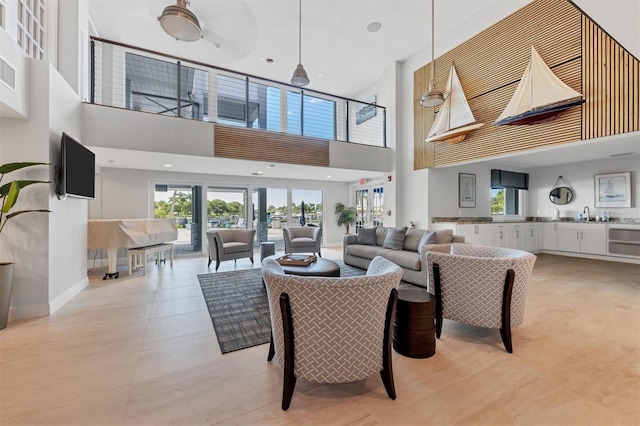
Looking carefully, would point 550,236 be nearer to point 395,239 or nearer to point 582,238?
point 582,238

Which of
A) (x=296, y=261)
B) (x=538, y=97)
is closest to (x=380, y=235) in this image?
(x=296, y=261)

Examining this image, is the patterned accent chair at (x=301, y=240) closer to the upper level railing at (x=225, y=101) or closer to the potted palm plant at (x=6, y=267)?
the upper level railing at (x=225, y=101)

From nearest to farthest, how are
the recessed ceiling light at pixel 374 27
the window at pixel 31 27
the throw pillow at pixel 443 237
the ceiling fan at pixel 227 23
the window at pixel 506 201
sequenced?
the window at pixel 31 27, the throw pillow at pixel 443 237, the ceiling fan at pixel 227 23, the recessed ceiling light at pixel 374 27, the window at pixel 506 201

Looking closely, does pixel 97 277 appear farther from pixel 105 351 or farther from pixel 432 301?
pixel 432 301

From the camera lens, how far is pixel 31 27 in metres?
3.45

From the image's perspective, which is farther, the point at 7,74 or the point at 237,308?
the point at 237,308

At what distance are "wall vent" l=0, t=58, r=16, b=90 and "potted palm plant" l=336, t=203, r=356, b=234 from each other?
7.67 meters

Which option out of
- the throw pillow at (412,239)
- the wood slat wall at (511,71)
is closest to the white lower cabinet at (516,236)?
the wood slat wall at (511,71)

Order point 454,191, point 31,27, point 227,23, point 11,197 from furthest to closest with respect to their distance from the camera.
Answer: point 454,191
point 227,23
point 31,27
point 11,197

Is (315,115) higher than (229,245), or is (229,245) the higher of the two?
(315,115)

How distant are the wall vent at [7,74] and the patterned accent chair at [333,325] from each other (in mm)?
3404

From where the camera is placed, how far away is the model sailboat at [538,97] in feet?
13.3

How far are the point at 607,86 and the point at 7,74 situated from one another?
23.8ft

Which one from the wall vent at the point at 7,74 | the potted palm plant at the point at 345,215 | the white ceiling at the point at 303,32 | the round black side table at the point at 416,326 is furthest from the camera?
the potted palm plant at the point at 345,215
